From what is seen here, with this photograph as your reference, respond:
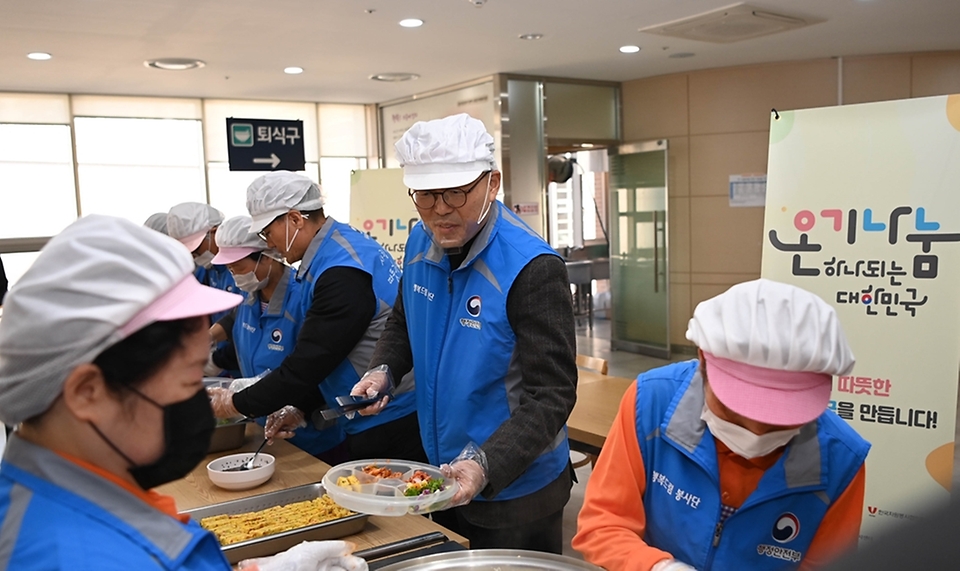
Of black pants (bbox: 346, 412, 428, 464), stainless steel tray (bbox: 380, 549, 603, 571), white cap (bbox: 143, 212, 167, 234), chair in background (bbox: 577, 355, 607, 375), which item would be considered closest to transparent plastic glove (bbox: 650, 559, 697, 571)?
stainless steel tray (bbox: 380, 549, 603, 571)

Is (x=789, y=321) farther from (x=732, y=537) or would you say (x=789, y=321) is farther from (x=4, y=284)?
(x=4, y=284)

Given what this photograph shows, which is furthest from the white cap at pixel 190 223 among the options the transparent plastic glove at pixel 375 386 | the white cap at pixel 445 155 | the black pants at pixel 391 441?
the white cap at pixel 445 155

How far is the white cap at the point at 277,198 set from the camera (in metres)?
2.52

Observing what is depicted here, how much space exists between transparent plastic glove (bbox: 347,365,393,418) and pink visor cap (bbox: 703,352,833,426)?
3.44 ft

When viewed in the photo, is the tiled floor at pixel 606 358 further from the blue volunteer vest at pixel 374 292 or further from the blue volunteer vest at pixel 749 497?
the blue volunteer vest at pixel 749 497

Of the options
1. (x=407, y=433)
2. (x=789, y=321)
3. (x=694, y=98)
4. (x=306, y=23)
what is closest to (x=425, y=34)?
(x=306, y=23)

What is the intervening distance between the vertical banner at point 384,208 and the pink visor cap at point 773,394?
493cm

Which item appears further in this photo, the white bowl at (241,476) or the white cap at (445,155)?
the white bowl at (241,476)

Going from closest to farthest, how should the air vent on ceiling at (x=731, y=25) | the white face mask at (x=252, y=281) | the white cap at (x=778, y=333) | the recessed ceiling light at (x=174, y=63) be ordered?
1. the white cap at (x=778, y=333)
2. the white face mask at (x=252, y=281)
3. the air vent on ceiling at (x=731, y=25)
4. the recessed ceiling light at (x=174, y=63)

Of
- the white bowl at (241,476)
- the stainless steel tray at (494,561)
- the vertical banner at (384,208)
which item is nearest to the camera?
the stainless steel tray at (494,561)

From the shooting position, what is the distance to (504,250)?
6.11 feet

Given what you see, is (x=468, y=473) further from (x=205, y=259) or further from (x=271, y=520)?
(x=205, y=259)

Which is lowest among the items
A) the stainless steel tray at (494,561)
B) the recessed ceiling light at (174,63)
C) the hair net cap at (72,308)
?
the stainless steel tray at (494,561)

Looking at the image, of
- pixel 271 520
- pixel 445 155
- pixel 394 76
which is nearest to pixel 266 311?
pixel 271 520
